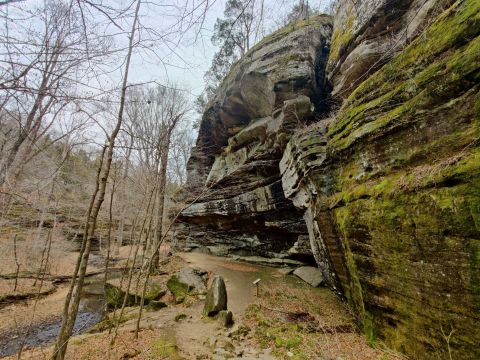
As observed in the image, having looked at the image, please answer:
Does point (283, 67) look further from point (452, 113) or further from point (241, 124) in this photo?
point (452, 113)

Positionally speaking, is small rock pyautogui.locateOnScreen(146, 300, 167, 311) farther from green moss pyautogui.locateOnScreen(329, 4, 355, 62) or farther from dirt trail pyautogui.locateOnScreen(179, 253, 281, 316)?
green moss pyautogui.locateOnScreen(329, 4, 355, 62)

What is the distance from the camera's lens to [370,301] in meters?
5.29

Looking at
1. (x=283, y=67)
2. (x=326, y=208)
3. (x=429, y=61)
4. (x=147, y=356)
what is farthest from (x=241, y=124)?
(x=147, y=356)

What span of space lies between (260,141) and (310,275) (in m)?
7.70

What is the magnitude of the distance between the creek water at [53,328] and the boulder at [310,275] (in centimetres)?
820

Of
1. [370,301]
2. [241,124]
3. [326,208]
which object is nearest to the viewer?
[370,301]

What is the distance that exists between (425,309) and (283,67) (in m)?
11.9

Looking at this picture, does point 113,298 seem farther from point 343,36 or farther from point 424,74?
point 343,36

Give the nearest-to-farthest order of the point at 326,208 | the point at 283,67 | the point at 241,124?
the point at 326,208
the point at 283,67
the point at 241,124

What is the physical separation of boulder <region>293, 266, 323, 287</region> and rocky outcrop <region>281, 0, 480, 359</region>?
367 cm

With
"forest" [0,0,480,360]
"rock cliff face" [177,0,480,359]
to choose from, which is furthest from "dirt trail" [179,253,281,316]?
"rock cliff face" [177,0,480,359]

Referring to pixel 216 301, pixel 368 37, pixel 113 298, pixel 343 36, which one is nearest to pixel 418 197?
pixel 216 301

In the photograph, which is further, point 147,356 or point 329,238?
point 329,238

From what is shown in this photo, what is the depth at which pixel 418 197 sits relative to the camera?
13.8 feet
